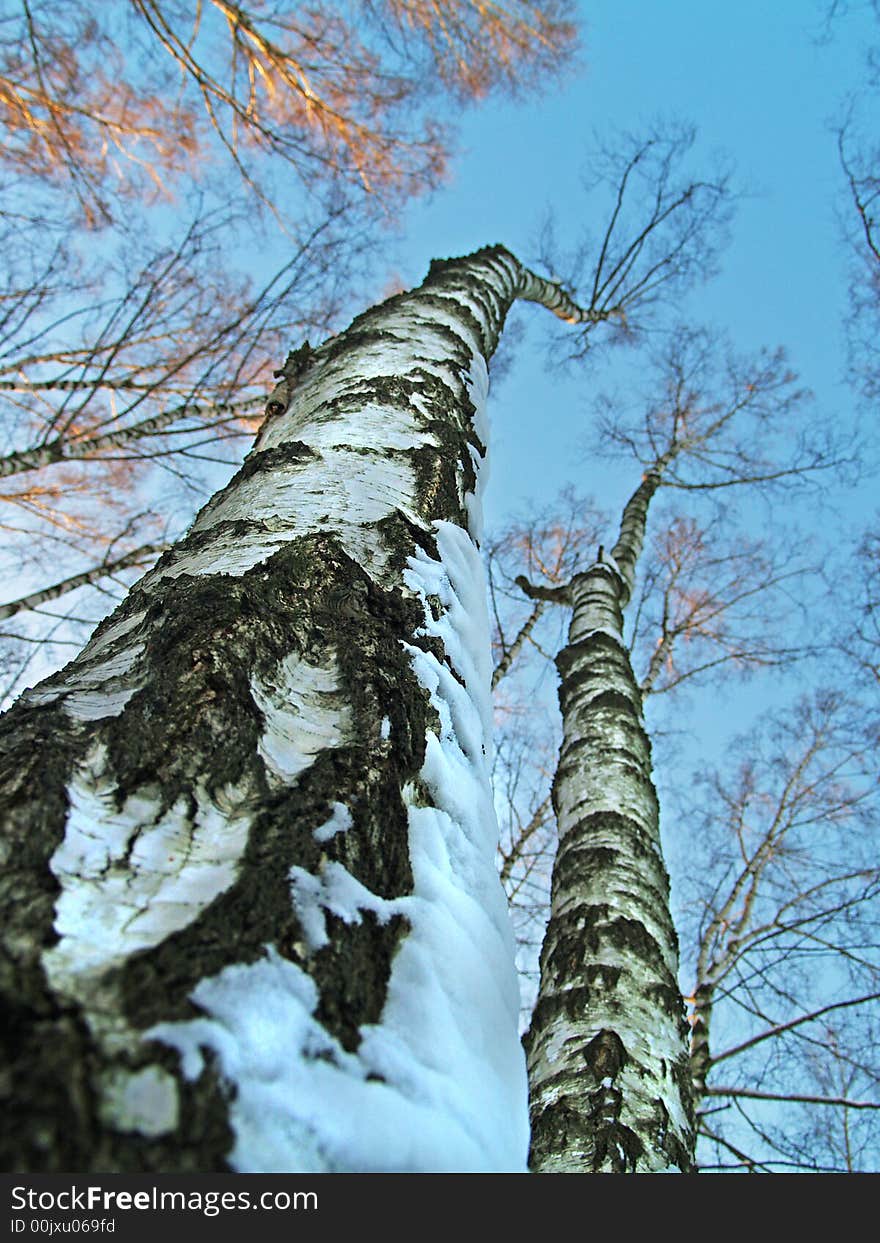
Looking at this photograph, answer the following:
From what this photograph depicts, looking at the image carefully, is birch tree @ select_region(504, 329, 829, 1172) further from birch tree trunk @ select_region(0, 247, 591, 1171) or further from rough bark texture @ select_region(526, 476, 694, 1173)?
birch tree trunk @ select_region(0, 247, 591, 1171)

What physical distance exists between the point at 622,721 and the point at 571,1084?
4.99 ft

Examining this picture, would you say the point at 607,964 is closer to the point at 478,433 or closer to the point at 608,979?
the point at 608,979

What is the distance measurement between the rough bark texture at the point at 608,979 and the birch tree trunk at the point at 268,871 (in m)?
1.11

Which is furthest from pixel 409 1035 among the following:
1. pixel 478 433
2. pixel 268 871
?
pixel 478 433

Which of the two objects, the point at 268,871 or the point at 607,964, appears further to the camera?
the point at 607,964

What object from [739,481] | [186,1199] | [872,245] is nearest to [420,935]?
[186,1199]

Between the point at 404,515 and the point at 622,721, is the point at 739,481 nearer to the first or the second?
the point at 622,721

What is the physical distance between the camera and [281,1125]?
1.41 ft

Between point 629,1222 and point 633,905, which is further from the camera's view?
point 633,905

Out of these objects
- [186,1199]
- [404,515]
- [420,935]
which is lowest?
[186,1199]

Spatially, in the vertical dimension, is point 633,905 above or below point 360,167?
below

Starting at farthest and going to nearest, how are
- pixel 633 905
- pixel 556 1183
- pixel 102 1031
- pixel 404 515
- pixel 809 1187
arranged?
pixel 633 905, pixel 404 515, pixel 809 1187, pixel 556 1183, pixel 102 1031

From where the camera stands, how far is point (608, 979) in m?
1.94

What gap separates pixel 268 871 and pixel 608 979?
66.4 inches
